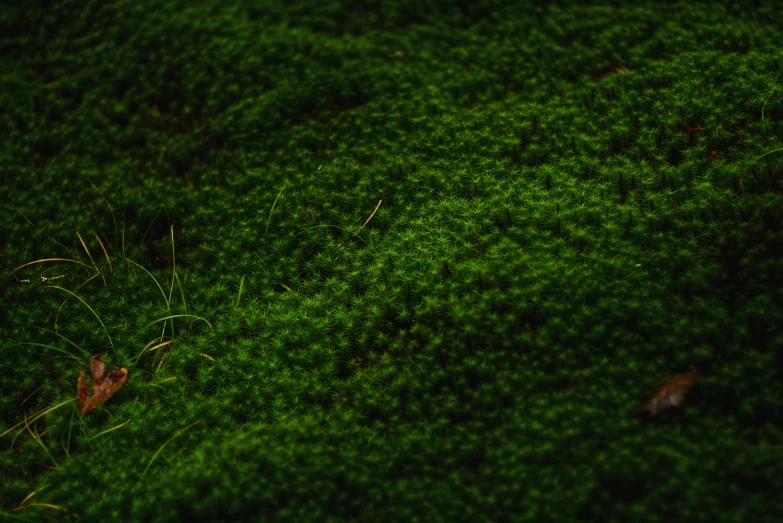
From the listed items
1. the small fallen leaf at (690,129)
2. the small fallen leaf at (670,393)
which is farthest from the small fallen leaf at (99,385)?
the small fallen leaf at (690,129)

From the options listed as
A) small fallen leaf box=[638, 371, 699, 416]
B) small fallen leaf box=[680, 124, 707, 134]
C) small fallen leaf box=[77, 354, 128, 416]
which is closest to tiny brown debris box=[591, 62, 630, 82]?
small fallen leaf box=[680, 124, 707, 134]

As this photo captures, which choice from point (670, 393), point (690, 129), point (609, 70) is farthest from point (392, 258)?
point (609, 70)

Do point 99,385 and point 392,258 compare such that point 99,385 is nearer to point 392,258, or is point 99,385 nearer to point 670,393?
point 392,258

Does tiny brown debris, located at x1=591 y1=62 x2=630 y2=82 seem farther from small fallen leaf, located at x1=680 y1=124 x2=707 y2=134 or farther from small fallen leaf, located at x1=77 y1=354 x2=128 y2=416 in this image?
small fallen leaf, located at x1=77 y1=354 x2=128 y2=416

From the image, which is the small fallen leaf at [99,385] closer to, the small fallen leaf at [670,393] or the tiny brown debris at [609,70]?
the small fallen leaf at [670,393]

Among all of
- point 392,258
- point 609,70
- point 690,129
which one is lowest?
point 392,258
